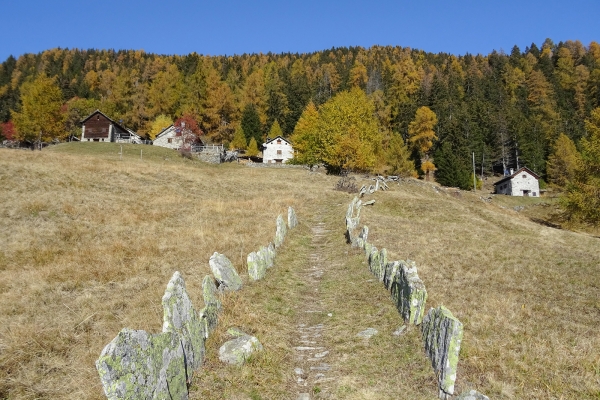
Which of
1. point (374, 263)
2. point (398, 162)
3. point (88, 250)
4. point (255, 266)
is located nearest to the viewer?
point (255, 266)

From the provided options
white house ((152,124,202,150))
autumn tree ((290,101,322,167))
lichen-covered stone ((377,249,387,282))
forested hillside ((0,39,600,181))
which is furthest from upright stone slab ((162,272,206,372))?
forested hillside ((0,39,600,181))

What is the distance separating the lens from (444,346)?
6684 mm

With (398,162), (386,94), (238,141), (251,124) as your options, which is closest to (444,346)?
(398,162)

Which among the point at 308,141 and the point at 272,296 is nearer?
the point at 272,296

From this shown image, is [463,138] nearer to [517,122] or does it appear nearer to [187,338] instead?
A: [517,122]

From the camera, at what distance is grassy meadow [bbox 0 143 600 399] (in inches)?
269

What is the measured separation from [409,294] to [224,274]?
4.89 metres

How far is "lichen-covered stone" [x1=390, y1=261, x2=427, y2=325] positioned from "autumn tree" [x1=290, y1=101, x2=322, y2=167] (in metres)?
55.7

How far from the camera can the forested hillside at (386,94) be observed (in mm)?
95500

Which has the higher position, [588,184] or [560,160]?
[560,160]

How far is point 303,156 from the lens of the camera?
73438mm

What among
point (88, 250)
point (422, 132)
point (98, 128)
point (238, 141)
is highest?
point (422, 132)

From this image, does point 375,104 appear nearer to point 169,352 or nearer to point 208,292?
point 208,292

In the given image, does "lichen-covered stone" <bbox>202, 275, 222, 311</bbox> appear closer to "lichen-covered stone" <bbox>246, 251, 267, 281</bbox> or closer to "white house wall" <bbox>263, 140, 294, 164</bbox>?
"lichen-covered stone" <bbox>246, 251, 267, 281</bbox>
